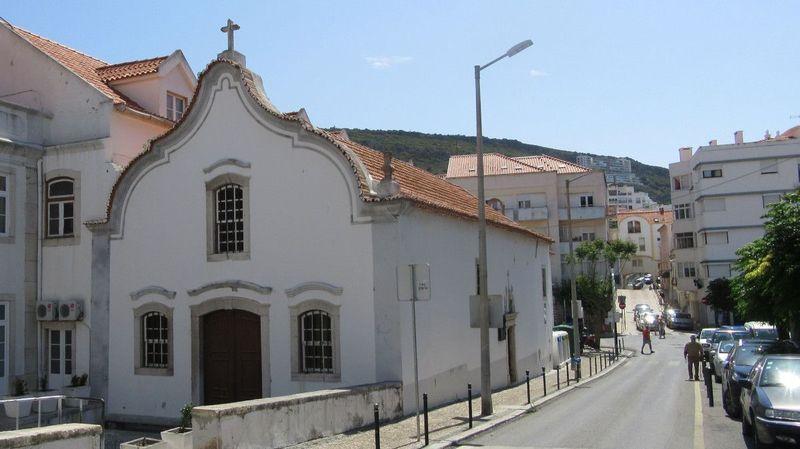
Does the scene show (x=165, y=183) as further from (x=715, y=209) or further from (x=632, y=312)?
(x=632, y=312)

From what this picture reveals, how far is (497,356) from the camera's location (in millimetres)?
22969

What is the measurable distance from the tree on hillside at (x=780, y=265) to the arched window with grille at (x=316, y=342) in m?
12.8

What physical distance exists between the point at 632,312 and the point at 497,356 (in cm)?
5539

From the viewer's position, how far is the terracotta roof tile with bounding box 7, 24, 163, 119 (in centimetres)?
2070

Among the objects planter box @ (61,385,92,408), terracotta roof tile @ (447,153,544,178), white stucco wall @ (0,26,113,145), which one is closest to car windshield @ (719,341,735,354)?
planter box @ (61,385,92,408)

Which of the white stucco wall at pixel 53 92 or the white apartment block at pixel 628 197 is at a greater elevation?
the white apartment block at pixel 628 197

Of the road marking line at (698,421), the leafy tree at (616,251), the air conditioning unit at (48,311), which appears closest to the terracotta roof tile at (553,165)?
the leafy tree at (616,251)

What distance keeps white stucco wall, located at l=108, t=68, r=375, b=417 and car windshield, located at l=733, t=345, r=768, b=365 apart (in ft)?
27.1

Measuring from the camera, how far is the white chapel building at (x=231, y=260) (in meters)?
16.1

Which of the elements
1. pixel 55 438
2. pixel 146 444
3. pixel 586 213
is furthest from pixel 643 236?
pixel 55 438

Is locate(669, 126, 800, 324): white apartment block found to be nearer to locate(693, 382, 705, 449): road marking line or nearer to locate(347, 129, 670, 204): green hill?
locate(693, 382, 705, 449): road marking line

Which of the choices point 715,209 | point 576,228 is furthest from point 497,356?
point 715,209

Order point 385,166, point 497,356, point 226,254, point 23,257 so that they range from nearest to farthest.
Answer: point 385,166 → point 226,254 → point 23,257 → point 497,356

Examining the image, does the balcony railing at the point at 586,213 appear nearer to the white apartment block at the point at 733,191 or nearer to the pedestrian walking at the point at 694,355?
the white apartment block at the point at 733,191
